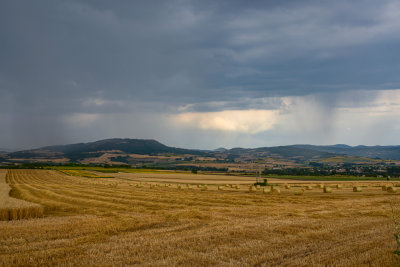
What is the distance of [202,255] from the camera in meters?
9.39

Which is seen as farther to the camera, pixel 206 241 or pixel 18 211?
pixel 18 211

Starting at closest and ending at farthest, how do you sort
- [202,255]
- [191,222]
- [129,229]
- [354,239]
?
1. [202,255]
2. [354,239]
3. [129,229]
4. [191,222]

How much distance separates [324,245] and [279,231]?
2.38m

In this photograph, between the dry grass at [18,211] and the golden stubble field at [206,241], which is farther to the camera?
the dry grass at [18,211]

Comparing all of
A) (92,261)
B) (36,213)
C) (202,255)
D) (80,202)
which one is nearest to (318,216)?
(202,255)

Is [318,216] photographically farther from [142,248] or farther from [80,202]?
[80,202]

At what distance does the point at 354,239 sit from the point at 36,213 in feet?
52.9

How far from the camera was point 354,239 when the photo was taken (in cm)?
1112

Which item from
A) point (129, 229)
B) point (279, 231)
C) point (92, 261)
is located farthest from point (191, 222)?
point (92, 261)

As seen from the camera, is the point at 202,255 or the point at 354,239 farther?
the point at 354,239

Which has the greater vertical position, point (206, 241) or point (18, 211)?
point (206, 241)

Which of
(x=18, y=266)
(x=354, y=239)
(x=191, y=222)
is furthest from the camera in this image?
(x=191, y=222)

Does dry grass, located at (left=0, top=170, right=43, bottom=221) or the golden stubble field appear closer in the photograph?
the golden stubble field

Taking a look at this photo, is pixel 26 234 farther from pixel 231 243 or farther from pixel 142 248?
pixel 231 243
